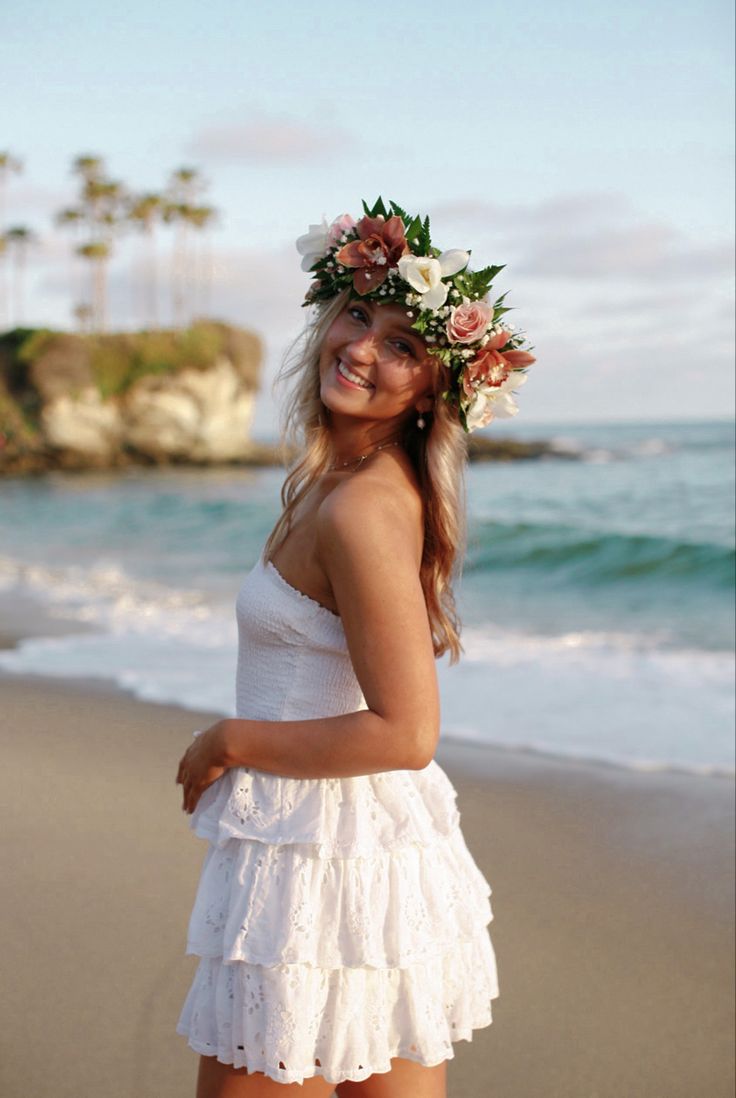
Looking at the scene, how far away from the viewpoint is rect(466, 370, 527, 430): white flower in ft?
6.74

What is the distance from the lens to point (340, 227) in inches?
86.1

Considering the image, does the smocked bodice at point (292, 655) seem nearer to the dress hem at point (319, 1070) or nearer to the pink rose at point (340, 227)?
the dress hem at point (319, 1070)

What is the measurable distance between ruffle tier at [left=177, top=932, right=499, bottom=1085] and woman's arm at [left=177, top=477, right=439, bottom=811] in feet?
1.09

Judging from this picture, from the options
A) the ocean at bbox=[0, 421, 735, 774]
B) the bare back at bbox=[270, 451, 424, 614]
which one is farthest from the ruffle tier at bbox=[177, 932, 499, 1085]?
the ocean at bbox=[0, 421, 735, 774]

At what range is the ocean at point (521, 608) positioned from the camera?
648 centimetres

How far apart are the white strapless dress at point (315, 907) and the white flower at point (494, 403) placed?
17.9 inches

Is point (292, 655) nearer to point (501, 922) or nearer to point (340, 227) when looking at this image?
point (340, 227)

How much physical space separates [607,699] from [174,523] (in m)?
14.6

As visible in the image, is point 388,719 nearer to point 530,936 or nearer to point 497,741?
point 530,936

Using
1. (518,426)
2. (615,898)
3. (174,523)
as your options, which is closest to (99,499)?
(174,523)

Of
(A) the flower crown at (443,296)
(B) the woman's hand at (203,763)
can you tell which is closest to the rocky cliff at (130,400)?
(A) the flower crown at (443,296)

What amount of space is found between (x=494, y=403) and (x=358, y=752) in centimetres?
71

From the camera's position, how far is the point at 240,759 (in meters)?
1.88

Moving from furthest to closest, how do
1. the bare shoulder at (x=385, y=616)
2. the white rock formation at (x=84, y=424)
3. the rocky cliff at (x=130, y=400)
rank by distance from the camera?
the rocky cliff at (x=130, y=400) → the white rock formation at (x=84, y=424) → the bare shoulder at (x=385, y=616)
